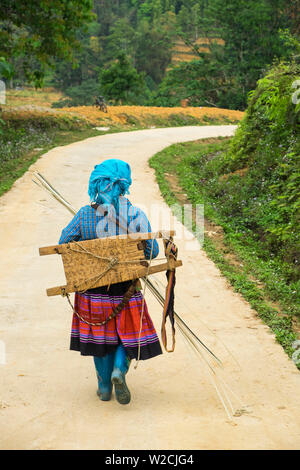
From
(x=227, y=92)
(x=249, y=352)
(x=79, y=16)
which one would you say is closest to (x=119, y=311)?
(x=249, y=352)

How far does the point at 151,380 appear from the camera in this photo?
436 centimetres

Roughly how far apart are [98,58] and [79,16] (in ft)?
150

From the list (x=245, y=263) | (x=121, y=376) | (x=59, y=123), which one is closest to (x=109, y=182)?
(x=121, y=376)

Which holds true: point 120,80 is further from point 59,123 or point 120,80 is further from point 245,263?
point 245,263

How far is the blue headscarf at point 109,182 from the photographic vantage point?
3.75 metres

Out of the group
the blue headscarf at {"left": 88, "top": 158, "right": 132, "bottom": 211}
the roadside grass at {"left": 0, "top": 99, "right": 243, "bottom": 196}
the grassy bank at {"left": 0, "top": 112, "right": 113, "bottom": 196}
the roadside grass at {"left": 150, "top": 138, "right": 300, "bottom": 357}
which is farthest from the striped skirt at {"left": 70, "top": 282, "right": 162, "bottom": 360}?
the grassy bank at {"left": 0, "top": 112, "right": 113, "bottom": 196}

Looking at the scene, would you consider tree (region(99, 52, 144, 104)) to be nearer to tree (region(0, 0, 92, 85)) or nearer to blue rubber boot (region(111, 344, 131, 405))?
tree (region(0, 0, 92, 85))

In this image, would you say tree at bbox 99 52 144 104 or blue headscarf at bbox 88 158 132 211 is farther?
tree at bbox 99 52 144 104

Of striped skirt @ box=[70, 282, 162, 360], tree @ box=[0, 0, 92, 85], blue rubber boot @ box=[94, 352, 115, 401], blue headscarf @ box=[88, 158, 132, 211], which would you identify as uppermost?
tree @ box=[0, 0, 92, 85]

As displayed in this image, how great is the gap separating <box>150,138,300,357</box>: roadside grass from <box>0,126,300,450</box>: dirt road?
16 centimetres

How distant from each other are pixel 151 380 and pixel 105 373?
63 cm

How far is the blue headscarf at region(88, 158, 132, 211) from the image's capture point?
375 centimetres

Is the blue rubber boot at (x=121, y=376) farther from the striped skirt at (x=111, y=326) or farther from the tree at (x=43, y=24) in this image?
the tree at (x=43, y=24)
